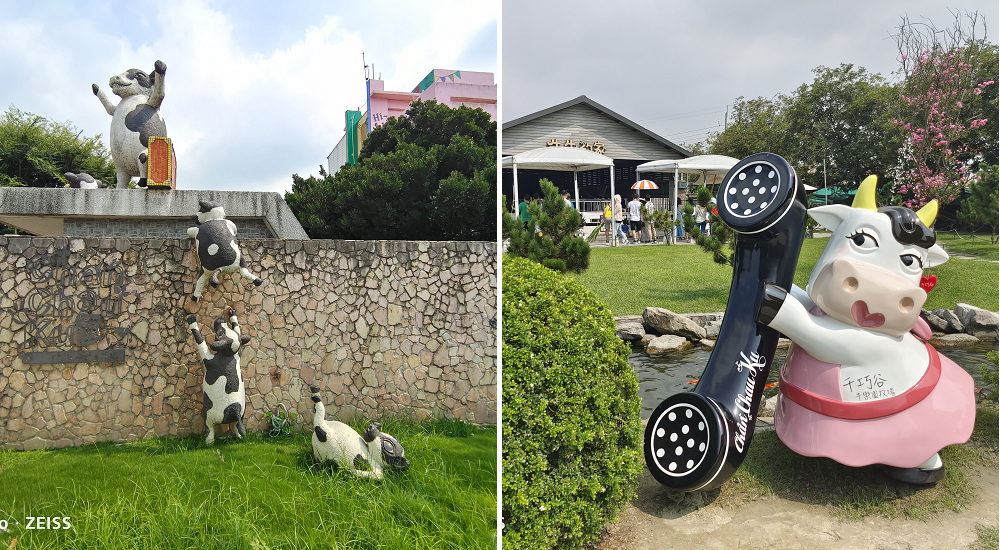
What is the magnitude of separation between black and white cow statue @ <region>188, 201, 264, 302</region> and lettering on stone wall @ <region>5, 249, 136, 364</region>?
A: 807 mm

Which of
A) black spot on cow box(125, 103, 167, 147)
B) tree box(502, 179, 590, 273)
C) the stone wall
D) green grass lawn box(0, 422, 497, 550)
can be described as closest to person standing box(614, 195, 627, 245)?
tree box(502, 179, 590, 273)

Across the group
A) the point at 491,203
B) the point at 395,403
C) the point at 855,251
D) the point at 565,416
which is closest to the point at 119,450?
the point at 395,403

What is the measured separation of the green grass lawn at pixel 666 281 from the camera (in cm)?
504

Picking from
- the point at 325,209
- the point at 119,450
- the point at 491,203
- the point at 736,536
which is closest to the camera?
the point at 736,536

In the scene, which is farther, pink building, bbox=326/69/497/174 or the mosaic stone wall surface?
pink building, bbox=326/69/497/174

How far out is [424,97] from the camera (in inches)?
987

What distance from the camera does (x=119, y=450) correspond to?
4.82m

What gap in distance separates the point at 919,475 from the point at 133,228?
6.03 m

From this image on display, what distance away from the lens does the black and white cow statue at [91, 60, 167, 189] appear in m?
5.40

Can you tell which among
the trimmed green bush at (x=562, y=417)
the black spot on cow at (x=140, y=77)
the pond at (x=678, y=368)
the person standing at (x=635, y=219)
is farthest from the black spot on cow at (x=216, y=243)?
the person standing at (x=635, y=219)

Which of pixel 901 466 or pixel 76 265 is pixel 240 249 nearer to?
pixel 76 265

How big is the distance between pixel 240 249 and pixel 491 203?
8044mm

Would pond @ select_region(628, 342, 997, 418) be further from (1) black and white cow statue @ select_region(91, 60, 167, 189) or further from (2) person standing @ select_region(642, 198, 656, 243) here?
(2) person standing @ select_region(642, 198, 656, 243)

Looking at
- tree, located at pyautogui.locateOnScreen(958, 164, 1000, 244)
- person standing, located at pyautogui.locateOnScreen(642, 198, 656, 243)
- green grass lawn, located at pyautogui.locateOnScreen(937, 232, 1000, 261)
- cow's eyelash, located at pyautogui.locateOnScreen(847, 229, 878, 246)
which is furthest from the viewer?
person standing, located at pyautogui.locateOnScreen(642, 198, 656, 243)
